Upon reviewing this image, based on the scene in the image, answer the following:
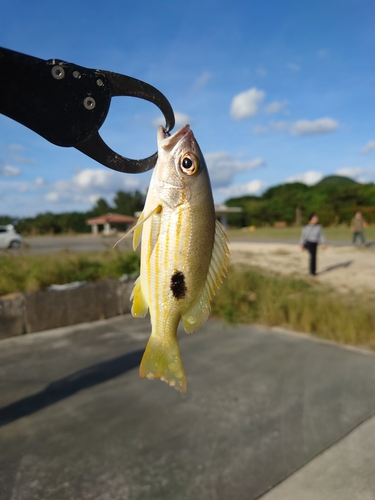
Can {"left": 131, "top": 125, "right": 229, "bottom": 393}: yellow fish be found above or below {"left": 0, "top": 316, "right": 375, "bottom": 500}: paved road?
above

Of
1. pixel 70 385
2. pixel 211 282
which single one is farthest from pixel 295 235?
pixel 211 282

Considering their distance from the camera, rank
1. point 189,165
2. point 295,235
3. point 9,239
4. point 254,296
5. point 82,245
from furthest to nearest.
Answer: point 295,235, point 9,239, point 82,245, point 254,296, point 189,165

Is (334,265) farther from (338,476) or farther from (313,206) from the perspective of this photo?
(313,206)

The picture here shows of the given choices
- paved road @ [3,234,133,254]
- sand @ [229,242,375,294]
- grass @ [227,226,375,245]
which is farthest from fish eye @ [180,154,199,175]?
grass @ [227,226,375,245]

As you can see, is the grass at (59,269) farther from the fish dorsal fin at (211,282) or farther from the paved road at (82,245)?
the fish dorsal fin at (211,282)

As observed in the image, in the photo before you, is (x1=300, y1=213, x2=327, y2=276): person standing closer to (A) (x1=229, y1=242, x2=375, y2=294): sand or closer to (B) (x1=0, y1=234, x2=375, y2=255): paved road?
(A) (x1=229, y1=242, x2=375, y2=294): sand

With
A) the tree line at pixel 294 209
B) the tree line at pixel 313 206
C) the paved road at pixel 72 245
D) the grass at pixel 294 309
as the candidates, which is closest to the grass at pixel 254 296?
the grass at pixel 294 309
